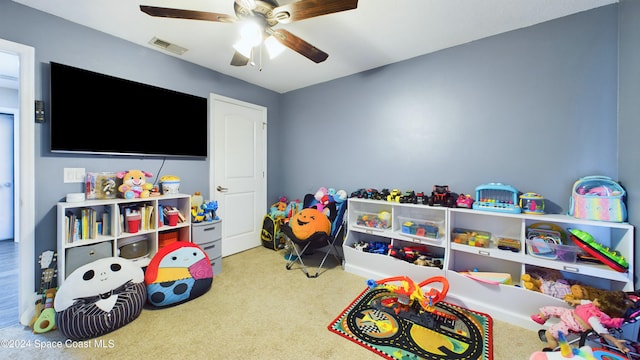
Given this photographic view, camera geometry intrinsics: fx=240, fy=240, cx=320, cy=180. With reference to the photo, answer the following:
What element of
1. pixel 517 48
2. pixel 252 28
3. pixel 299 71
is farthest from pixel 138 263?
pixel 517 48

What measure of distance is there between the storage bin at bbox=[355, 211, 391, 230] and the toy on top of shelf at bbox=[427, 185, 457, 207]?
0.52m

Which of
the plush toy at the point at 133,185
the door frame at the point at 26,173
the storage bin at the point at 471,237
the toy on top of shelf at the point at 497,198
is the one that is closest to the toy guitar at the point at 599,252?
the toy on top of shelf at the point at 497,198

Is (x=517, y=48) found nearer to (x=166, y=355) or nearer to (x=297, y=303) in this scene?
(x=297, y=303)

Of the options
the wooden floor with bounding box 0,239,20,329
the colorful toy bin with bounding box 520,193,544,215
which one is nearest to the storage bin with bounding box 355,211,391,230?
the colorful toy bin with bounding box 520,193,544,215

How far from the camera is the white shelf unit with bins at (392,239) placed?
2.38m

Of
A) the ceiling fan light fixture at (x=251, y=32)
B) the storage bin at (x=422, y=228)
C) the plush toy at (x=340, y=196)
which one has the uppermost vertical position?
the ceiling fan light fixture at (x=251, y=32)

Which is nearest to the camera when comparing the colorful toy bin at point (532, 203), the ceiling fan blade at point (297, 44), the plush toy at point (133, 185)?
the ceiling fan blade at point (297, 44)

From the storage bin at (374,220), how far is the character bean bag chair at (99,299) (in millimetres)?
2224

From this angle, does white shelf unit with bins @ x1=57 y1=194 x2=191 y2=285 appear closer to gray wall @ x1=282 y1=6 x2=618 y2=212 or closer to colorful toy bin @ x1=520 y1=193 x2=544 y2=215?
gray wall @ x1=282 y1=6 x2=618 y2=212

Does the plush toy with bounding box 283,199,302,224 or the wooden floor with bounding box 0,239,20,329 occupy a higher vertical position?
the plush toy with bounding box 283,199,302,224

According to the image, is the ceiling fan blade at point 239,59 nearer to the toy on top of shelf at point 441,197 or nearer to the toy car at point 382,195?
the toy car at point 382,195

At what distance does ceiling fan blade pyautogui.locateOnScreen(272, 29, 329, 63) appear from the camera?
1.74m

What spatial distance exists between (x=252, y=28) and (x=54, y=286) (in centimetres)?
266

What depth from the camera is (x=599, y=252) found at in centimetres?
167
